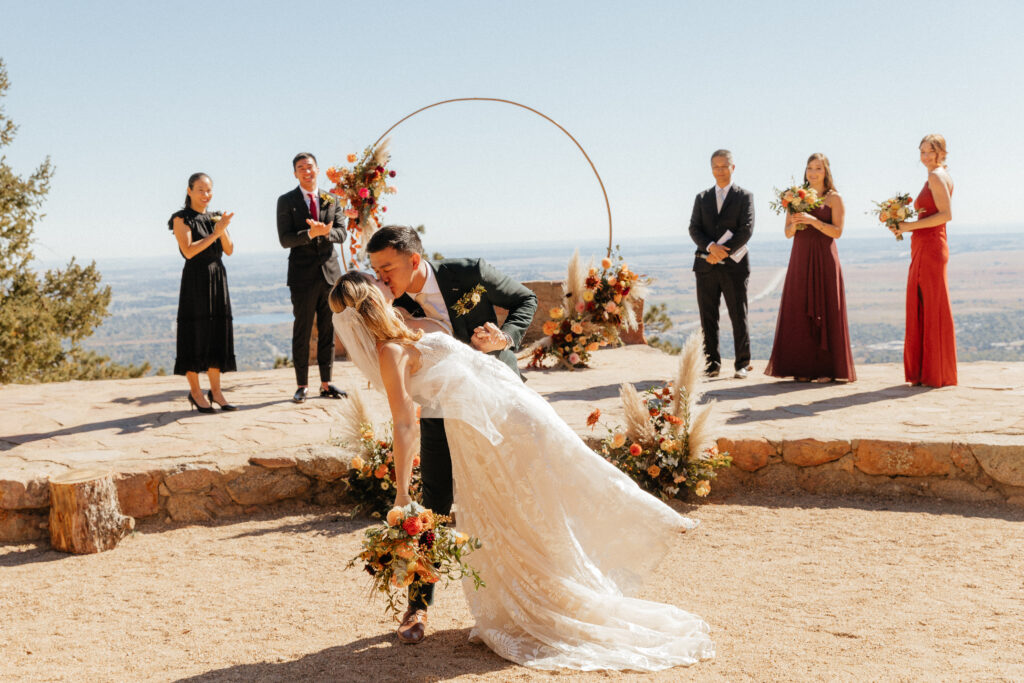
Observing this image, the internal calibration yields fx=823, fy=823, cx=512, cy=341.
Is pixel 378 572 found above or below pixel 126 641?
above

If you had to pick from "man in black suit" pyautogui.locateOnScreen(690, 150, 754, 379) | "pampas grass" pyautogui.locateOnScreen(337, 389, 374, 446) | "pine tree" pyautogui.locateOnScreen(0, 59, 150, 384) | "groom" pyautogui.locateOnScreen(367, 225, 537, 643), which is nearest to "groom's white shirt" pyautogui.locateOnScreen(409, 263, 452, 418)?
"groom" pyautogui.locateOnScreen(367, 225, 537, 643)

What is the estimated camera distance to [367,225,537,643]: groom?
3.33m

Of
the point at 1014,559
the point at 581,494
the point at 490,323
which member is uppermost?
the point at 490,323

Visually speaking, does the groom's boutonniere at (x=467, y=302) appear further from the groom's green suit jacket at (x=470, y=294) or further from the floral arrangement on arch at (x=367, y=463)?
the floral arrangement on arch at (x=367, y=463)

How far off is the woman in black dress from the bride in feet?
12.8

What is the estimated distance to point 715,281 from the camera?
8.30 metres

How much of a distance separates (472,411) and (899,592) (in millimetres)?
2426

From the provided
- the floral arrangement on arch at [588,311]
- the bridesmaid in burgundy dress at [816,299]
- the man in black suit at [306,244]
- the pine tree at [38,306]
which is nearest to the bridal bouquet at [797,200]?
the bridesmaid in burgundy dress at [816,299]

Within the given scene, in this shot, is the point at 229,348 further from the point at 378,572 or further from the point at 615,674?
the point at 615,674

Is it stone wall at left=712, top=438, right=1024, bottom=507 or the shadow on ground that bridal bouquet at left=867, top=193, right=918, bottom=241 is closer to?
stone wall at left=712, top=438, right=1024, bottom=507

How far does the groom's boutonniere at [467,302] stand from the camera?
11.3ft

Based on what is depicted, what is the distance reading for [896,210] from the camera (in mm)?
7281

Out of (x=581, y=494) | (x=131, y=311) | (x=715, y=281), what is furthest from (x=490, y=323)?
(x=131, y=311)

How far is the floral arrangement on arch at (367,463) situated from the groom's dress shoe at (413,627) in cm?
181
